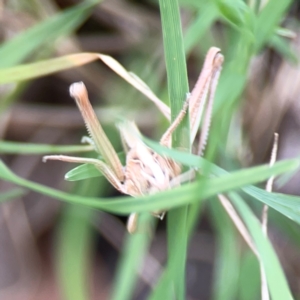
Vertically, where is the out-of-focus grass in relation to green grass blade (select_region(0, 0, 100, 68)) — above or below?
below

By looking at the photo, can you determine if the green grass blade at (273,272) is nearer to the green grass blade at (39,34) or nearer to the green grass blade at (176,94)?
the green grass blade at (176,94)

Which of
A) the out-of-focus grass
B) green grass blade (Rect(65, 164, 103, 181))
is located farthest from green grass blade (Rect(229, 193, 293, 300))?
green grass blade (Rect(65, 164, 103, 181))

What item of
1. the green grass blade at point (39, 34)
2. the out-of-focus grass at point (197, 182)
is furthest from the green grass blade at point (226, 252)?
the green grass blade at point (39, 34)

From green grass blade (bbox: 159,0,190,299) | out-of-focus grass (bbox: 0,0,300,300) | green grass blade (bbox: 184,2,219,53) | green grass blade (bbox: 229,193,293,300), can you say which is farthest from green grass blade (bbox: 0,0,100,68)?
green grass blade (bbox: 229,193,293,300)

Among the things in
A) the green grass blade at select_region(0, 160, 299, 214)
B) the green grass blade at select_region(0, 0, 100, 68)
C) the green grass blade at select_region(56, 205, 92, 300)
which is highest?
the green grass blade at select_region(0, 0, 100, 68)

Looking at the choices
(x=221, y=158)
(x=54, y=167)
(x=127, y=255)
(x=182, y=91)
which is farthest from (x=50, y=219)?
(x=182, y=91)

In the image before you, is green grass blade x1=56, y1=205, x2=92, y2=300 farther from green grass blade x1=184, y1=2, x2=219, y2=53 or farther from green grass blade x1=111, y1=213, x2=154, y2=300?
green grass blade x1=184, y1=2, x2=219, y2=53

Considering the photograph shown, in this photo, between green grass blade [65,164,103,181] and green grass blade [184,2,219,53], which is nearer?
green grass blade [65,164,103,181]

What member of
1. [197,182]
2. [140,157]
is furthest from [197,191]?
[140,157]
